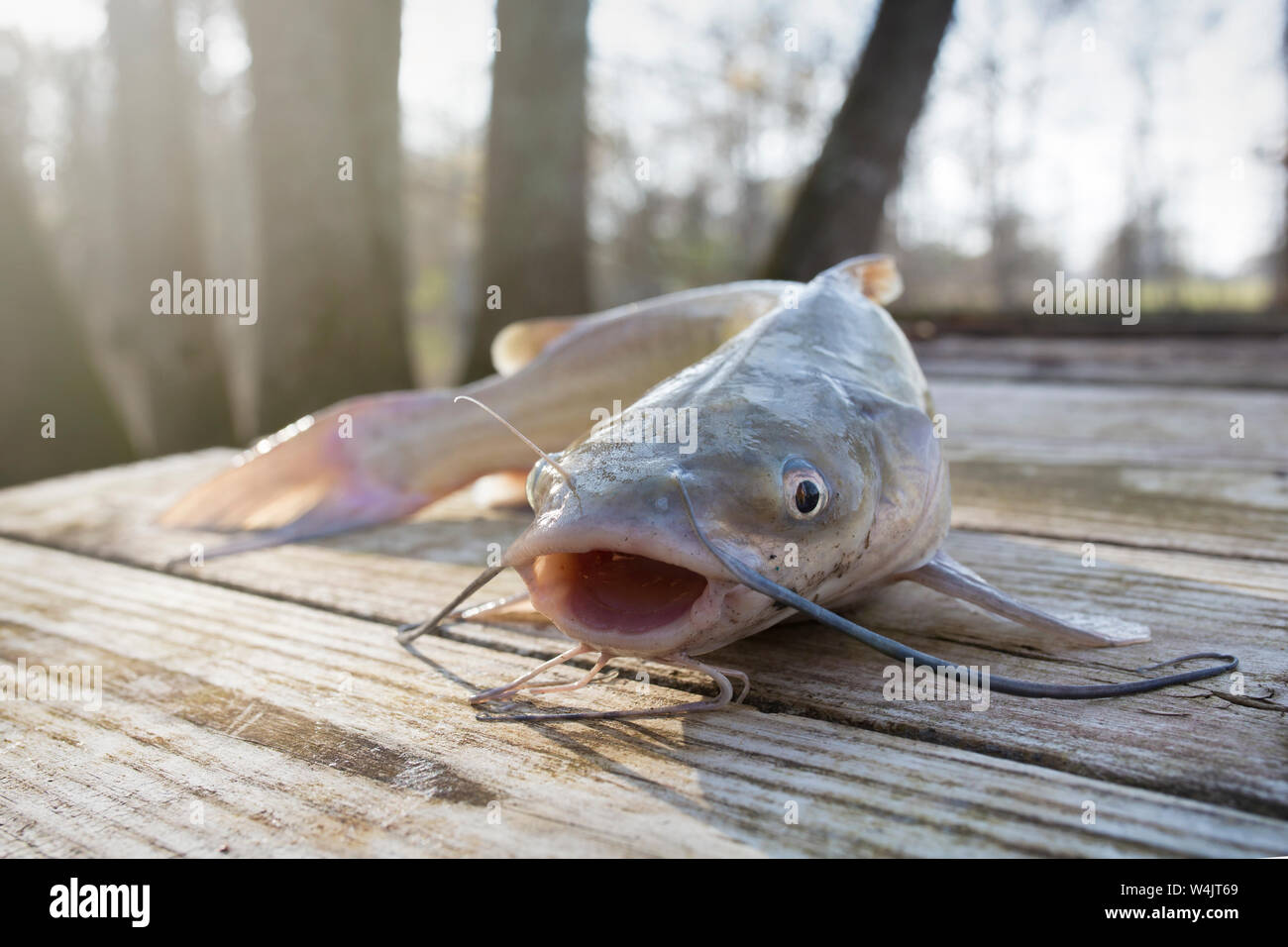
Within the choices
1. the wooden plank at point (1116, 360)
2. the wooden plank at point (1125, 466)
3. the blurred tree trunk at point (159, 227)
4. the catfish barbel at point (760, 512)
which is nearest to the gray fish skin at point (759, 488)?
the catfish barbel at point (760, 512)

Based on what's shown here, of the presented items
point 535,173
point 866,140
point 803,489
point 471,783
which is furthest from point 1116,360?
point 471,783

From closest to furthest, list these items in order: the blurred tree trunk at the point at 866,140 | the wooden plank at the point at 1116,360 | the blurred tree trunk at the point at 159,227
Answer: the wooden plank at the point at 1116,360, the blurred tree trunk at the point at 866,140, the blurred tree trunk at the point at 159,227

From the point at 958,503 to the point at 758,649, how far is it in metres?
1.13

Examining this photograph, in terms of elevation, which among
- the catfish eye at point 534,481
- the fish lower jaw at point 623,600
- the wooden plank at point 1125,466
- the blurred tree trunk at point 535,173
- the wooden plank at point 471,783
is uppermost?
the blurred tree trunk at point 535,173

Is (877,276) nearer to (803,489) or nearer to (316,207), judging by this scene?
(803,489)

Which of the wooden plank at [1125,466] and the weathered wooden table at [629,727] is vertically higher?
the wooden plank at [1125,466]

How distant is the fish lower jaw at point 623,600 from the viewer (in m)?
1.11

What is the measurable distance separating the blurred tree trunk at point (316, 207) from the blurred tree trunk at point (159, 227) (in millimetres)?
2650

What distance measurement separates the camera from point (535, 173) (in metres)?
6.07

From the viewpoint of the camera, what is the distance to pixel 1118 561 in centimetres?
179

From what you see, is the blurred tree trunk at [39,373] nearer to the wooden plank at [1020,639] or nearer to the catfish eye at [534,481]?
the wooden plank at [1020,639]

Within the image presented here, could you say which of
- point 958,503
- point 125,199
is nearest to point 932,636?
point 958,503

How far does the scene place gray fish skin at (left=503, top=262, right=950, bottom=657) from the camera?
111 cm

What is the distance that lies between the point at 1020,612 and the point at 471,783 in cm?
77
